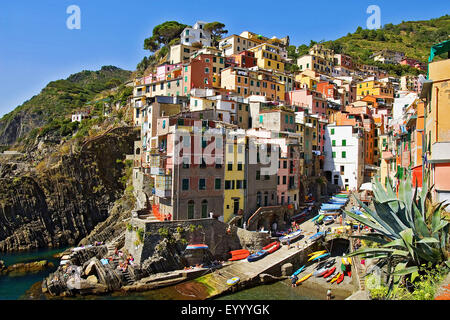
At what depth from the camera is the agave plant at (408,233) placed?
1295cm

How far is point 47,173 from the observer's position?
5056 centimetres

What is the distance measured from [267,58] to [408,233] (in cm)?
6145

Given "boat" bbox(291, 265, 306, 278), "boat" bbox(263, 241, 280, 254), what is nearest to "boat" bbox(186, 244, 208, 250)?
"boat" bbox(263, 241, 280, 254)

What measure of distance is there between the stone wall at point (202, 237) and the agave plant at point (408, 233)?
18.5 m

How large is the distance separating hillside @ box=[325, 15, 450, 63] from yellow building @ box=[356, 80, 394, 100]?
36682mm

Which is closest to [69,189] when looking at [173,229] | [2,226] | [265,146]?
[2,226]

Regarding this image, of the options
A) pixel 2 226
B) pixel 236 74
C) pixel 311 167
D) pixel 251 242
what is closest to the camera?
pixel 251 242

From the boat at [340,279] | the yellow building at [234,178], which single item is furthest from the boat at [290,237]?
the boat at [340,279]

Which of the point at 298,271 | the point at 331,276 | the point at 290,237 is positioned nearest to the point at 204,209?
the point at 290,237

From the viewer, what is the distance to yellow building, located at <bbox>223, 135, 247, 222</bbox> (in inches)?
1362

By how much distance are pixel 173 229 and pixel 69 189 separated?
27592mm

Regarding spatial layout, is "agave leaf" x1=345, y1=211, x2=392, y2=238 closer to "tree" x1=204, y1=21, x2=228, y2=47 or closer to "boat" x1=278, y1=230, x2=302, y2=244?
"boat" x1=278, y1=230, x2=302, y2=244

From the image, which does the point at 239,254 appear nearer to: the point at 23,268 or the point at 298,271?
the point at 298,271

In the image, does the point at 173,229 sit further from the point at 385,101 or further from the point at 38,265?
the point at 385,101
